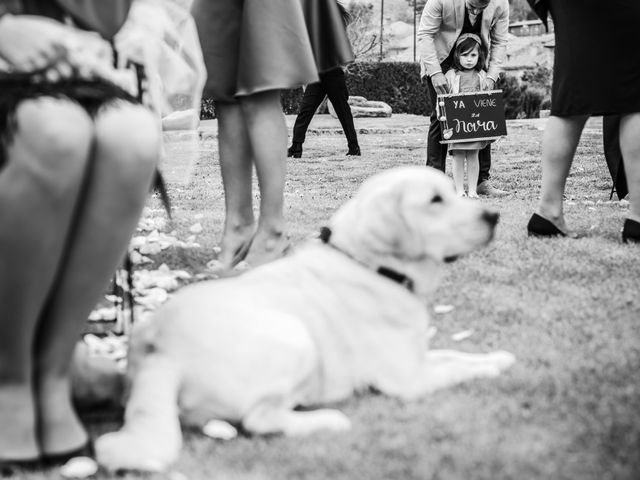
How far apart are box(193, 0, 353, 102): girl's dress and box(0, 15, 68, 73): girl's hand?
152 centimetres

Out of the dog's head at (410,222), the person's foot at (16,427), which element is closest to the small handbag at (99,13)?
the dog's head at (410,222)

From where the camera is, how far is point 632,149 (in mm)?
4102

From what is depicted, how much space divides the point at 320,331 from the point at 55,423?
731mm

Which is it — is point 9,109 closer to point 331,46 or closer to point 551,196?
point 331,46

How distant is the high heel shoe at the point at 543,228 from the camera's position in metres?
4.47

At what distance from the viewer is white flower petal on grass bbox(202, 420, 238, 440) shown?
194 centimetres

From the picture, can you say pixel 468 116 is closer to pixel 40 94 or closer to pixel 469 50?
pixel 469 50

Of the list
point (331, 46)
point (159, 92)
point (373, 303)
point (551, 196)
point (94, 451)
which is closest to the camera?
point (94, 451)

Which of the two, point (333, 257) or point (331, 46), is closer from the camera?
point (333, 257)

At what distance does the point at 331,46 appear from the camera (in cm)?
376

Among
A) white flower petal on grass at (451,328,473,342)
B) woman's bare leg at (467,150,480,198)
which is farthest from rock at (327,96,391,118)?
white flower petal on grass at (451,328,473,342)

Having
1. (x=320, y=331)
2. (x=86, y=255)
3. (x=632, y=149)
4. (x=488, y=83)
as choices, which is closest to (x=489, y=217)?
(x=320, y=331)

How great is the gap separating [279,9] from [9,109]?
1853mm

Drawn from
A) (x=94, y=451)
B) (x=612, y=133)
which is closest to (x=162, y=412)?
(x=94, y=451)
